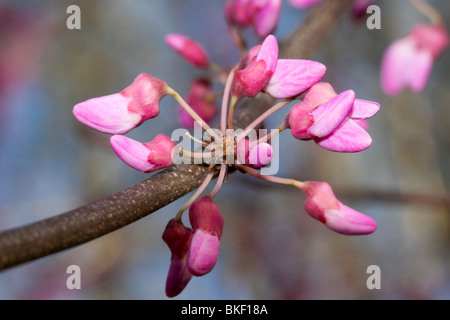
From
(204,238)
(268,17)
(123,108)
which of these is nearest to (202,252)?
(204,238)

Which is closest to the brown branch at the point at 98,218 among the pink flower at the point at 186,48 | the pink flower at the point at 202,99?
the pink flower at the point at 186,48

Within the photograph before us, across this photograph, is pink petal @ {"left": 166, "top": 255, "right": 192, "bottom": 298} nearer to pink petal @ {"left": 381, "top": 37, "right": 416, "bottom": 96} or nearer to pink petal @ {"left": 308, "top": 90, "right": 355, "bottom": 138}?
pink petal @ {"left": 308, "top": 90, "right": 355, "bottom": 138}

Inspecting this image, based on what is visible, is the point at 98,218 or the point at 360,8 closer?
the point at 98,218

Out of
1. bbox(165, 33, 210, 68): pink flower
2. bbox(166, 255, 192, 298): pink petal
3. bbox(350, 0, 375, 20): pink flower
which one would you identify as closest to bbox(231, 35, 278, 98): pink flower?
bbox(166, 255, 192, 298): pink petal

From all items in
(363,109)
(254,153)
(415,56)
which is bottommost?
(254,153)

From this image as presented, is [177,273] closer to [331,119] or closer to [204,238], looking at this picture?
[204,238]

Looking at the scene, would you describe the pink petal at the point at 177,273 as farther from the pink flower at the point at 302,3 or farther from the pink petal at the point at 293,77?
the pink flower at the point at 302,3

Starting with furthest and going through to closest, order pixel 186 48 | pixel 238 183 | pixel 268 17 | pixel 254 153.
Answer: pixel 238 183
pixel 186 48
pixel 268 17
pixel 254 153
